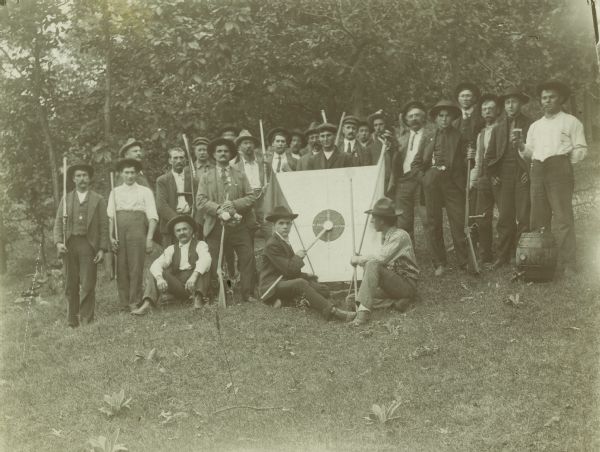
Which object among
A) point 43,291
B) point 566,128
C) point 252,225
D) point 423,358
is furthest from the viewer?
point 43,291

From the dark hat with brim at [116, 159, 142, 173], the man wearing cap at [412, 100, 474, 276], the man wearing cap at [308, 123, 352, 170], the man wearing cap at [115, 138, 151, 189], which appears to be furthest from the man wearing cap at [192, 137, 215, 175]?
the man wearing cap at [412, 100, 474, 276]

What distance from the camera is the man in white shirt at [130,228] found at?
9.98 meters

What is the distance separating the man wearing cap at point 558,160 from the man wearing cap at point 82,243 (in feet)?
17.5

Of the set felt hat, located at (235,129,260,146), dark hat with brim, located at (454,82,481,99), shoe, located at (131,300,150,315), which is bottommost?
shoe, located at (131,300,150,315)

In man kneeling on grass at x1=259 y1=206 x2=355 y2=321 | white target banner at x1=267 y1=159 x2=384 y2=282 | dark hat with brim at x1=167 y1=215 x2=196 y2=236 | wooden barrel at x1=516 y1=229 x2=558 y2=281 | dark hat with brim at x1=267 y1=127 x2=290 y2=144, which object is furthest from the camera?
dark hat with brim at x1=267 y1=127 x2=290 y2=144

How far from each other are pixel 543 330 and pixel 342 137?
4914 millimetres

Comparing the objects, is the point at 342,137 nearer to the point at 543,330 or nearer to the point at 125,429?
the point at 543,330

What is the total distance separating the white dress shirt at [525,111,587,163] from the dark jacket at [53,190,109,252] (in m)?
5.35

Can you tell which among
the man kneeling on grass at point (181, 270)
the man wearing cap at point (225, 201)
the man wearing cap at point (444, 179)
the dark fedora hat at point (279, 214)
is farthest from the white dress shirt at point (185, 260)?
the man wearing cap at point (444, 179)

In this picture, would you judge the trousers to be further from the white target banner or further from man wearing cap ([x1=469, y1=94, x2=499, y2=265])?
man wearing cap ([x1=469, y1=94, x2=499, y2=265])

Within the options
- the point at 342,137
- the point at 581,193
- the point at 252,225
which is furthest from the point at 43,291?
the point at 581,193

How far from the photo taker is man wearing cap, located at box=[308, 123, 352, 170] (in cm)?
1040

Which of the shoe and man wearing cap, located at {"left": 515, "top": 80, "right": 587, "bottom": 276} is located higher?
man wearing cap, located at {"left": 515, "top": 80, "right": 587, "bottom": 276}

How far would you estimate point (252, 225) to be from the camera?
1020 centimetres
